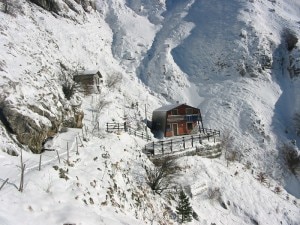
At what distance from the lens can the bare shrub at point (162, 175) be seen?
2153 centimetres

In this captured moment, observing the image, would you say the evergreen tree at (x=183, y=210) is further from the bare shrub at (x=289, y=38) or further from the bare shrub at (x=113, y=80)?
the bare shrub at (x=289, y=38)

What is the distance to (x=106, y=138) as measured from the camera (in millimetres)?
23984

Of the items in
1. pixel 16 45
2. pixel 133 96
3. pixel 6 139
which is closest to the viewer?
pixel 6 139

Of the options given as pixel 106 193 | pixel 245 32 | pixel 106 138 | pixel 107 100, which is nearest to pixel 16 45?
pixel 107 100

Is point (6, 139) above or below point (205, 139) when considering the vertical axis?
above

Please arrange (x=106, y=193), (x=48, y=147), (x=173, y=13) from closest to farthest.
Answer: (x=106, y=193)
(x=48, y=147)
(x=173, y=13)

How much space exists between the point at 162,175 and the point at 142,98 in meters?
29.9

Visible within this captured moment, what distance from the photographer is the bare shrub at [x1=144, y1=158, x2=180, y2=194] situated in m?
21.5

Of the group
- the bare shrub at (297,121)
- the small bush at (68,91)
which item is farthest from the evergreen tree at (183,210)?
the bare shrub at (297,121)

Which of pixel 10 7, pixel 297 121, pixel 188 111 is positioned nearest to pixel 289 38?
pixel 297 121

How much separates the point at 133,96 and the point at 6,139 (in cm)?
3359

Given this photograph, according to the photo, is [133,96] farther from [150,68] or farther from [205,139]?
[205,139]

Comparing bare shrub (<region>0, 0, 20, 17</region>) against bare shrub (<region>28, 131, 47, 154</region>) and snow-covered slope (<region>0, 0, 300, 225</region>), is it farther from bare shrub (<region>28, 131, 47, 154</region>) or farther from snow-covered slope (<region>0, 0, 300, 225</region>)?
bare shrub (<region>28, 131, 47, 154</region>)

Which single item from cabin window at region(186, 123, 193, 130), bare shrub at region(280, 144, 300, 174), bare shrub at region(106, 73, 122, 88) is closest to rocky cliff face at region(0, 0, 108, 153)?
bare shrub at region(106, 73, 122, 88)
